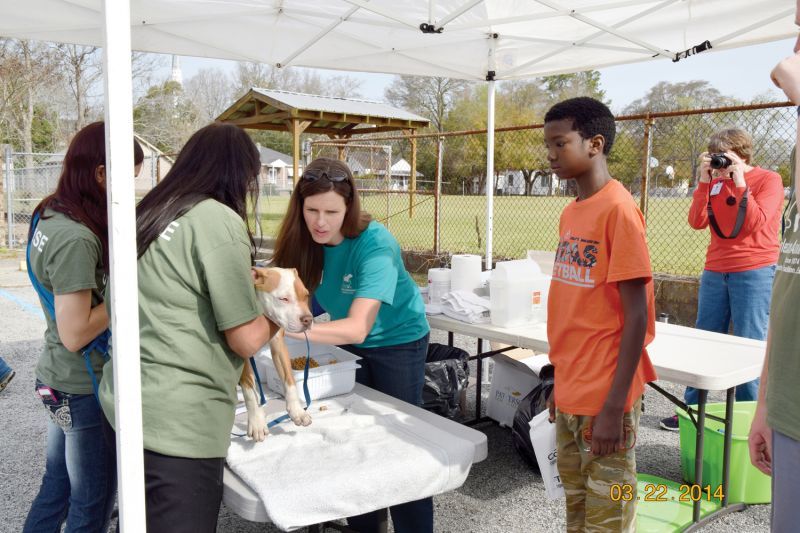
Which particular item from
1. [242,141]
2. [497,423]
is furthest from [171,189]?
[497,423]

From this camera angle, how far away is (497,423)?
455cm

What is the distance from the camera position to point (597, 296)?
2039 millimetres

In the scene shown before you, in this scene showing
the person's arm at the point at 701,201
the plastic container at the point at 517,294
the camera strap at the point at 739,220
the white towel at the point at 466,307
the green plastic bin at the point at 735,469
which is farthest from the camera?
the person's arm at the point at 701,201

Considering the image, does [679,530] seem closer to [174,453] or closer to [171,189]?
[174,453]

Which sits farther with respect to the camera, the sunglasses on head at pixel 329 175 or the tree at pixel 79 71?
the tree at pixel 79 71

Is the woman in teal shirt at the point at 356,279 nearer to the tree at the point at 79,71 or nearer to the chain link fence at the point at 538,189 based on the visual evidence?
the chain link fence at the point at 538,189

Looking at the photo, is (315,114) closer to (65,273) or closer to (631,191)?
(631,191)

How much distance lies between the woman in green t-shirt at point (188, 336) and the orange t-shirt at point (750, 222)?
3.69 meters

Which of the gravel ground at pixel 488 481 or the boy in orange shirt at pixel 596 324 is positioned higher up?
the boy in orange shirt at pixel 596 324

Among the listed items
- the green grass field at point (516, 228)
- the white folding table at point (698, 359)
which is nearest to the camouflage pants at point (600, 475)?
the white folding table at point (698, 359)

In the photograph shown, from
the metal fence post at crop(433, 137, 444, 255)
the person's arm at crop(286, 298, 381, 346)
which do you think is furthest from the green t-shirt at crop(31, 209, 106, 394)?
the metal fence post at crop(433, 137, 444, 255)

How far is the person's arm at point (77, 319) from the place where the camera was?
199cm

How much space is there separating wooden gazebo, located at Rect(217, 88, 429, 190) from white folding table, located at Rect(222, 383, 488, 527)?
8874 millimetres

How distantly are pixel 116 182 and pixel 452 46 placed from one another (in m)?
4.07
